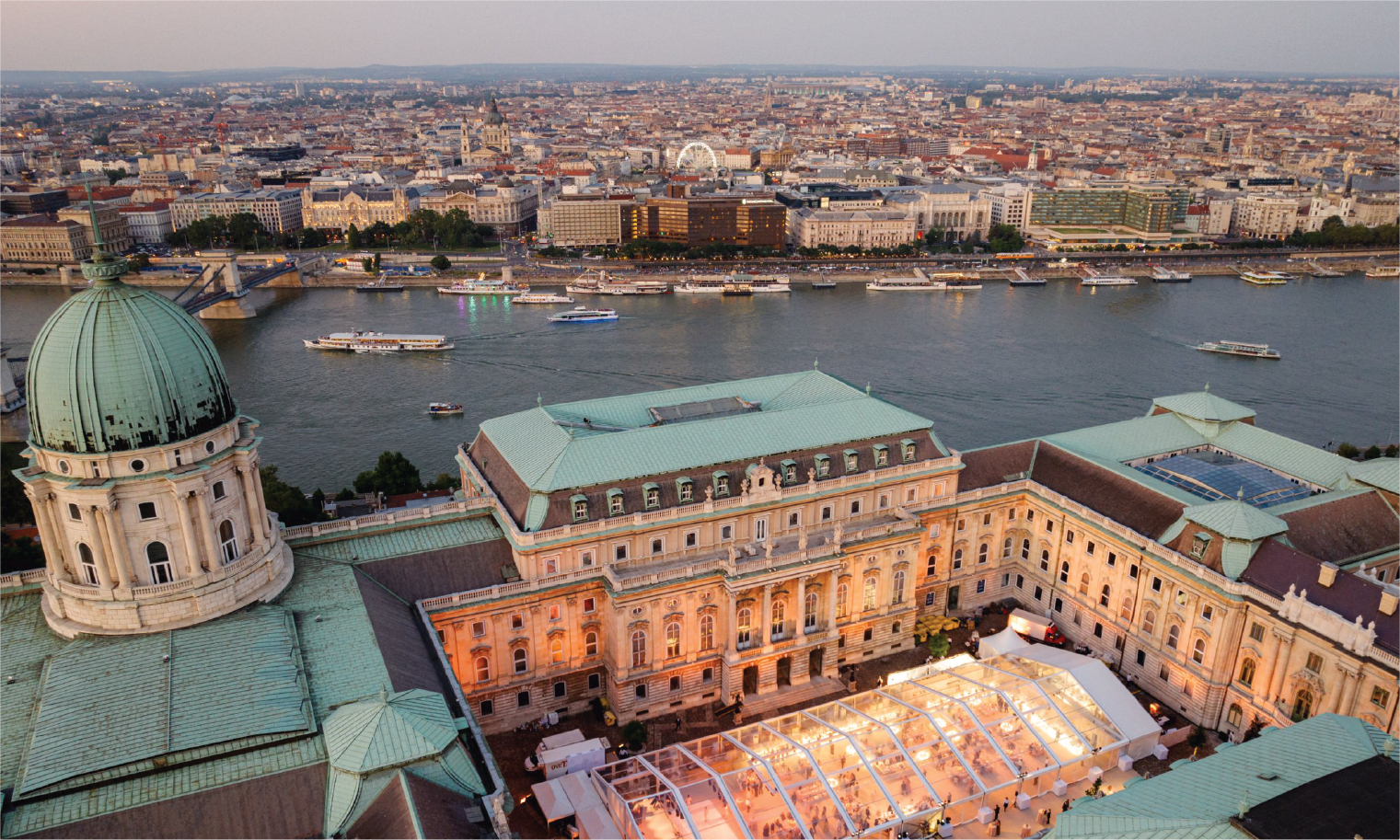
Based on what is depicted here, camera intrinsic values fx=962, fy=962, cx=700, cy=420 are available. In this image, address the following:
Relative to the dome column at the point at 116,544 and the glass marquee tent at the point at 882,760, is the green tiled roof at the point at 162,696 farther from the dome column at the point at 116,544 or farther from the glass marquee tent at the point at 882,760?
the glass marquee tent at the point at 882,760

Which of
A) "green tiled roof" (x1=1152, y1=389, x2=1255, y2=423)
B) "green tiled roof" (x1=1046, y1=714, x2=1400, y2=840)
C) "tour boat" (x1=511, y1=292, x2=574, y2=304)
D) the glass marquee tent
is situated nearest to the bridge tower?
"tour boat" (x1=511, y1=292, x2=574, y2=304)

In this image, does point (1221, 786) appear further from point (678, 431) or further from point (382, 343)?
point (382, 343)

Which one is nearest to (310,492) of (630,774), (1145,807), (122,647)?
(122,647)

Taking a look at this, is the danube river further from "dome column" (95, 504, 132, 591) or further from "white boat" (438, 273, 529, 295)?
"dome column" (95, 504, 132, 591)

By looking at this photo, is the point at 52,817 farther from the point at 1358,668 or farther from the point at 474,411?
the point at 474,411

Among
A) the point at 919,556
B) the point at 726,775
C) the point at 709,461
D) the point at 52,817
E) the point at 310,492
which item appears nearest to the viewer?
the point at 52,817

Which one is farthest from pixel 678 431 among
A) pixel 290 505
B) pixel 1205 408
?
pixel 1205 408
